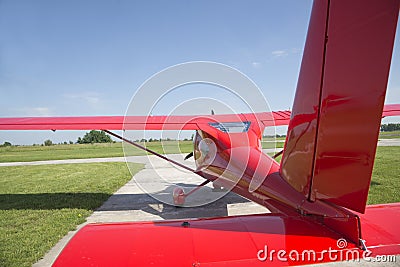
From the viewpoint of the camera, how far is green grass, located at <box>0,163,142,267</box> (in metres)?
3.84

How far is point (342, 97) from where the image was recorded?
1.64 meters

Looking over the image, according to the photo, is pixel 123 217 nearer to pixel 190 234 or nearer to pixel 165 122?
pixel 165 122

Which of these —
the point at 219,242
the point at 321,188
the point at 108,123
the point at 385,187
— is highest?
the point at 108,123

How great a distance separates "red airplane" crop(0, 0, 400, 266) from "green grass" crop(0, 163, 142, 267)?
2.62 m

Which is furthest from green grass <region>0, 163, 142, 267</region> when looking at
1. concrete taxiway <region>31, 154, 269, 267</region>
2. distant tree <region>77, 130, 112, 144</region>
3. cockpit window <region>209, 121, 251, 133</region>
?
distant tree <region>77, 130, 112, 144</region>

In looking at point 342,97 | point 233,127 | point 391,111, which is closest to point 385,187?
point 391,111

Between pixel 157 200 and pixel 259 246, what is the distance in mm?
5429

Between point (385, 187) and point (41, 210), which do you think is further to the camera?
point (385, 187)

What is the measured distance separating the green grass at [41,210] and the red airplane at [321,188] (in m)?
2.62

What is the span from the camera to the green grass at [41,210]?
3.84 m

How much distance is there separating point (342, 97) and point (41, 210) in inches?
257

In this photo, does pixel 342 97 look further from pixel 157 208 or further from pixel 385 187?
pixel 385 187

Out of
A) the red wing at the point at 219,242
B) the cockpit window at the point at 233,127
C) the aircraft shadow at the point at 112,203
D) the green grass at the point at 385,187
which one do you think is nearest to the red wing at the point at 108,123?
the cockpit window at the point at 233,127

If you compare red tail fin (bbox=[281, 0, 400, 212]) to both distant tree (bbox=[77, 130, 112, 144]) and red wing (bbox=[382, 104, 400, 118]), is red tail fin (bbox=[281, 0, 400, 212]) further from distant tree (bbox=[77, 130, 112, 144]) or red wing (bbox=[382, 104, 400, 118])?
distant tree (bbox=[77, 130, 112, 144])
